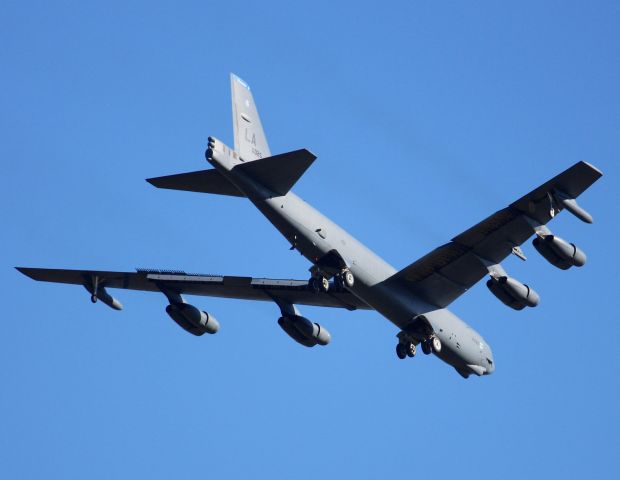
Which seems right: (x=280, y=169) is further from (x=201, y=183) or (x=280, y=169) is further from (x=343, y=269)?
(x=343, y=269)

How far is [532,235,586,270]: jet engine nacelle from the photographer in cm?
2759

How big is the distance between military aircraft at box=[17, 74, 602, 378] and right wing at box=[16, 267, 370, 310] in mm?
28

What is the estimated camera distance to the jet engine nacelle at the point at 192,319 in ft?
108

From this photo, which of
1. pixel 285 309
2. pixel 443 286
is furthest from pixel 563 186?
pixel 285 309

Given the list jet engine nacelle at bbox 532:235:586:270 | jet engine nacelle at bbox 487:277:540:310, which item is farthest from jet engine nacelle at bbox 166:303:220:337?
jet engine nacelle at bbox 532:235:586:270

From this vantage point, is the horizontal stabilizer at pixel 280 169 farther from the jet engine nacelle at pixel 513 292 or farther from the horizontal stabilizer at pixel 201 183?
the jet engine nacelle at pixel 513 292

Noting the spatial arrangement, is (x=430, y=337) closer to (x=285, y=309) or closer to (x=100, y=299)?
(x=285, y=309)

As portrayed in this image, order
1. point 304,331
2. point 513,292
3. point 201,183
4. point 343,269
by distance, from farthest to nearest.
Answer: point 304,331, point 513,292, point 343,269, point 201,183

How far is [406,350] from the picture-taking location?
30562 millimetres

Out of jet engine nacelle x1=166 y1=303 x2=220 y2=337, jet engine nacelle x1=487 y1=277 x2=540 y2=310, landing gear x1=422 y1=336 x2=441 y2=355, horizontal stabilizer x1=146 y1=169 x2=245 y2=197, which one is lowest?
landing gear x1=422 y1=336 x2=441 y2=355

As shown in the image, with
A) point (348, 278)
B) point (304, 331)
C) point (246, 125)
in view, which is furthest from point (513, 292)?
point (246, 125)

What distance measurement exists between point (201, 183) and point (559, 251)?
868cm

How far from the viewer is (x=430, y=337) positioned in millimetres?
30234

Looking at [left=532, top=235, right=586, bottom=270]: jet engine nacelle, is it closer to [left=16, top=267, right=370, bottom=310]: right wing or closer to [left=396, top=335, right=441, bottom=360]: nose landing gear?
[left=396, top=335, right=441, bottom=360]: nose landing gear
